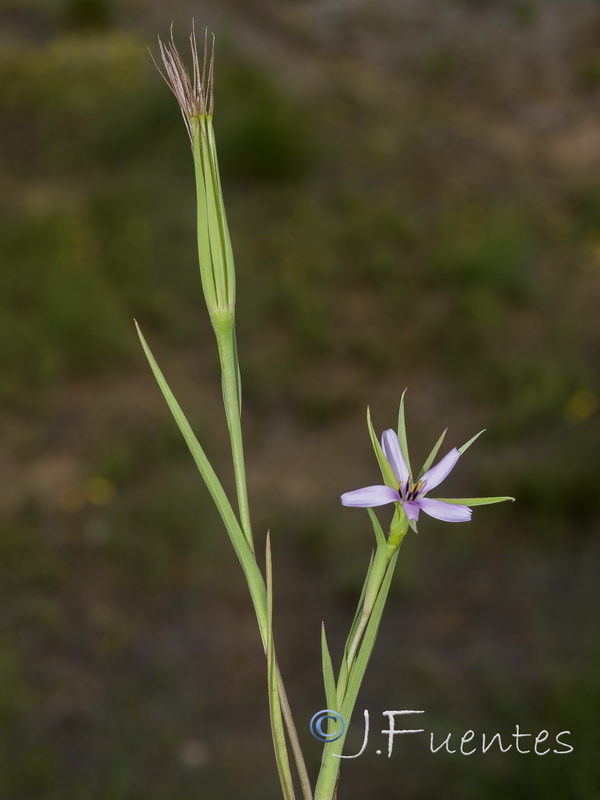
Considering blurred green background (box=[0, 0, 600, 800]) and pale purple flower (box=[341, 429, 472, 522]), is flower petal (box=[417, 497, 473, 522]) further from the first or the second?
blurred green background (box=[0, 0, 600, 800])

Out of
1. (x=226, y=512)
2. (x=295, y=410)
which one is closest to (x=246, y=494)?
(x=226, y=512)

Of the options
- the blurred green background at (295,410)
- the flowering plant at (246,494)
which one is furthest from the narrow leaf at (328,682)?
the blurred green background at (295,410)

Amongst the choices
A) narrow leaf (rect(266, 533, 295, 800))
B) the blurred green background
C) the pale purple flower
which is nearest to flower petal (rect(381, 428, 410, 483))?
the pale purple flower

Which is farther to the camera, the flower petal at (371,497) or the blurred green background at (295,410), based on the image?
the blurred green background at (295,410)

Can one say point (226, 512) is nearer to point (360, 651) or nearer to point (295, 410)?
point (360, 651)

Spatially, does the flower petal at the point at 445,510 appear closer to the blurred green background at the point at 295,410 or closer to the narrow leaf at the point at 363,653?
the narrow leaf at the point at 363,653

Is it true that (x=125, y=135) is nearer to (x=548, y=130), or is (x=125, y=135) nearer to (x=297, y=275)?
(x=297, y=275)

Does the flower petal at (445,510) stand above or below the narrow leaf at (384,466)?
below
